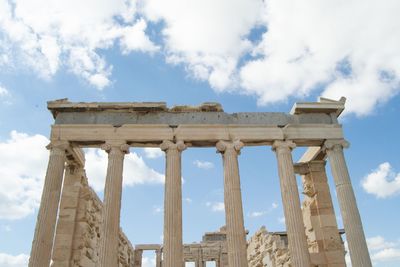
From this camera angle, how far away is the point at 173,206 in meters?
14.0

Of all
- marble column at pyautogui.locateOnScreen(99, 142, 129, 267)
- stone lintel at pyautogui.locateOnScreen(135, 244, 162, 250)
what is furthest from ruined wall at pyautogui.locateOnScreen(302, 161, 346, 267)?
stone lintel at pyautogui.locateOnScreen(135, 244, 162, 250)

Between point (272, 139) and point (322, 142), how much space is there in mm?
2252

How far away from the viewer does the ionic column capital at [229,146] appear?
15.3m

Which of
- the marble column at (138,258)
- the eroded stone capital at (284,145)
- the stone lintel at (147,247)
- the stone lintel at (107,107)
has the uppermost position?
the stone lintel at (107,107)

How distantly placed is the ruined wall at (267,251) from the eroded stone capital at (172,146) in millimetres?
7705

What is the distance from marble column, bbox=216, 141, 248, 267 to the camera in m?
13.4

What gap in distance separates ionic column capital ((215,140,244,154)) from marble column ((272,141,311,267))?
1.50m

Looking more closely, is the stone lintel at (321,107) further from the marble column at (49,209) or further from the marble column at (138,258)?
the marble column at (138,258)

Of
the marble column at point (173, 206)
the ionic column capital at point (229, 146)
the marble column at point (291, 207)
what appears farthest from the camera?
the ionic column capital at point (229, 146)

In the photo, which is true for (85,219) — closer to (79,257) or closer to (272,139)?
(79,257)

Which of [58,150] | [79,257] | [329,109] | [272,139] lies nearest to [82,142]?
[58,150]

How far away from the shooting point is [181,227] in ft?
45.6

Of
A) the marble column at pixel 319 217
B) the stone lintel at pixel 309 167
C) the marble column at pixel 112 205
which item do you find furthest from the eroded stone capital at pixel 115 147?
the marble column at pixel 319 217

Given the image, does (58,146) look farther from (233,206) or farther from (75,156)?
(233,206)
